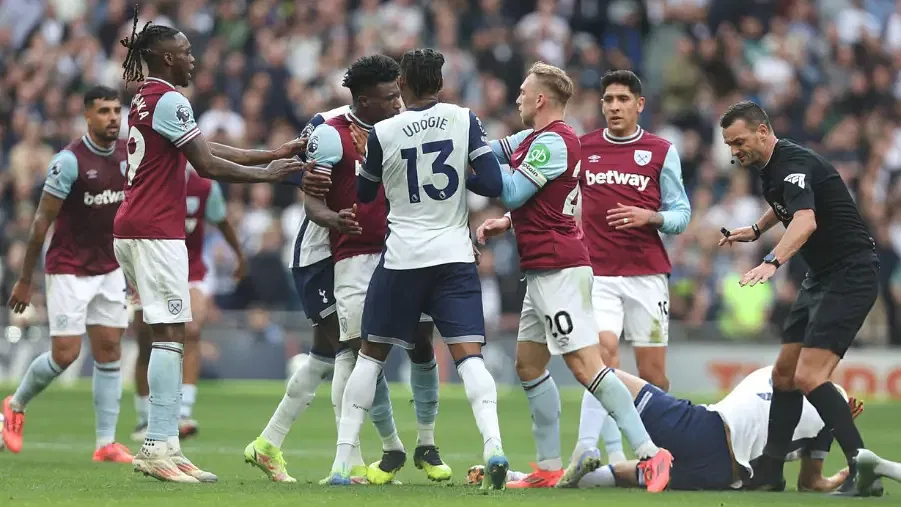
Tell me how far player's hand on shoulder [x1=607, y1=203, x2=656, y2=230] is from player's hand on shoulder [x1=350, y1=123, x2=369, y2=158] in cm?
190

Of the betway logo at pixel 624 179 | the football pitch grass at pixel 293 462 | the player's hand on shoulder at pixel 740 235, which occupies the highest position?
the betway logo at pixel 624 179

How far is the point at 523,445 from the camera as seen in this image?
13.7 metres

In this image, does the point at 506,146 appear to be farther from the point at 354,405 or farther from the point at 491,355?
the point at 491,355

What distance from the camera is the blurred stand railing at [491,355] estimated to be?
2092 centimetres

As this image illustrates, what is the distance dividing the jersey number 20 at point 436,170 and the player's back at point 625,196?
7.99 ft

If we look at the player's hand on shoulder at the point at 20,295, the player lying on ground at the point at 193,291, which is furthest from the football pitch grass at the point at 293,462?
the player's hand on shoulder at the point at 20,295

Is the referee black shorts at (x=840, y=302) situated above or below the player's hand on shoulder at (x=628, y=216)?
below

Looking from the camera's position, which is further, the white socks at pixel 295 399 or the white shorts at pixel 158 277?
the white socks at pixel 295 399

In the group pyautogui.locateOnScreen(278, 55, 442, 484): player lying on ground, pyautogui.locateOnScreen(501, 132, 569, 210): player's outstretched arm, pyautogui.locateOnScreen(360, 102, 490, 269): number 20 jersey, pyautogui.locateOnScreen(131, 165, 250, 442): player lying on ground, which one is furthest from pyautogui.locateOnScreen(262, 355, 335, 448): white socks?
pyautogui.locateOnScreen(131, 165, 250, 442): player lying on ground

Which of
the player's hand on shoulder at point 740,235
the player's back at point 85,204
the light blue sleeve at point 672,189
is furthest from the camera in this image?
the player's back at point 85,204

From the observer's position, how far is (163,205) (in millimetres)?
9641

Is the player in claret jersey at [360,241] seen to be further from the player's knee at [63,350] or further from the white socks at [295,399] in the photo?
the player's knee at [63,350]

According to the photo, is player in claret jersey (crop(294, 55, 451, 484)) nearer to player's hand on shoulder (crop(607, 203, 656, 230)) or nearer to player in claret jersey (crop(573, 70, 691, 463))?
player's hand on shoulder (crop(607, 203, 656, 230))

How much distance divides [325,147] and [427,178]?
90 cm
